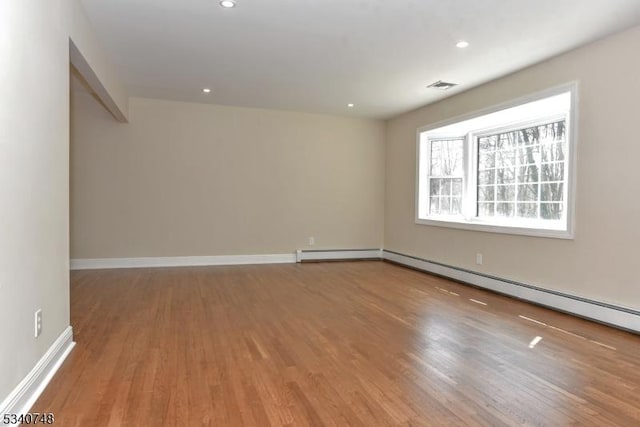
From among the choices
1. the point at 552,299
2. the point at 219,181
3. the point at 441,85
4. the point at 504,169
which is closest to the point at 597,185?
the point at 552,299

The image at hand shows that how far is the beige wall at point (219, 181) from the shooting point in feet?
19.6

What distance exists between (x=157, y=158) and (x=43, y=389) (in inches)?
178

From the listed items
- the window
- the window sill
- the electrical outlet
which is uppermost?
the window

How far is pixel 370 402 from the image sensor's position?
2.10 meters

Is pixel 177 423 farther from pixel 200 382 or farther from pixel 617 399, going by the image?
pixel 617 399

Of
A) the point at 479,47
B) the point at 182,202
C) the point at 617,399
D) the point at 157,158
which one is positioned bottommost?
the point at 617,399

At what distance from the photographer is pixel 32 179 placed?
2119mm

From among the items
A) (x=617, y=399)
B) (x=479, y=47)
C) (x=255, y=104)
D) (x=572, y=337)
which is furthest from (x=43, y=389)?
(x=255, y=104)

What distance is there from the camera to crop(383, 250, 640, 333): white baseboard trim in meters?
3.36

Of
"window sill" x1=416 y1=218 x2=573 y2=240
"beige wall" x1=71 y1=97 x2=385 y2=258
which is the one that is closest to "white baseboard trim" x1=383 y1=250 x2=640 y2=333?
"window sill" x1=416 y1=218 x2=573 y2=240

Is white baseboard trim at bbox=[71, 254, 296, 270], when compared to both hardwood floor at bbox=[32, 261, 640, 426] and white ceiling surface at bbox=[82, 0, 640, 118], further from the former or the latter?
white ceiling surface at bbox=[82, 0, 640, 118]

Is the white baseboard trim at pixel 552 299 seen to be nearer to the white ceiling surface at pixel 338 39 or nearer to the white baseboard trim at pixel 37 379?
the white ceiling surface at pixel 338 39

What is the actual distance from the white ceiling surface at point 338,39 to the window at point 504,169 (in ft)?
2.04

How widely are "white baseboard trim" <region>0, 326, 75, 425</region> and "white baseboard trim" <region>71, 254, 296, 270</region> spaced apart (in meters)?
3.49
